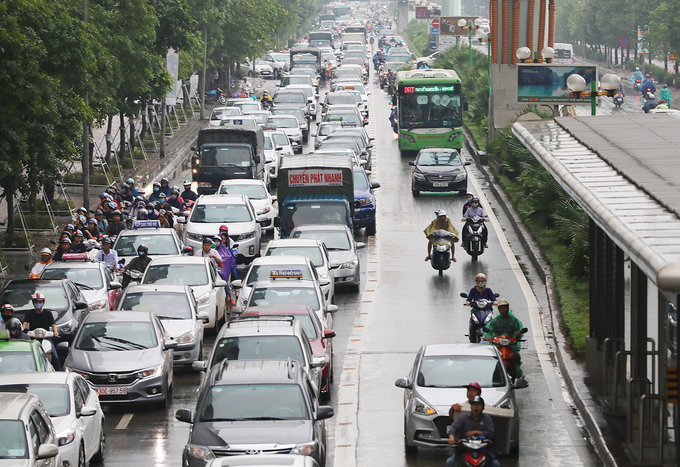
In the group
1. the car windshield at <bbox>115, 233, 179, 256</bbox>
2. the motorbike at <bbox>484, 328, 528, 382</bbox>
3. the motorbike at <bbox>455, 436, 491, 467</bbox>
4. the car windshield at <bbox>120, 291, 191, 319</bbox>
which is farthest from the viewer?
the car windshield at <bbox>115, 233, 179, 256</bbox>

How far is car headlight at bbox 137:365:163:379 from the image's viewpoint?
17.1 m

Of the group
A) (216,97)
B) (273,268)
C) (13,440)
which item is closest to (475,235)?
(273,268)

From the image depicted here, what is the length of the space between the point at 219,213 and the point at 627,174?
55.0 ft

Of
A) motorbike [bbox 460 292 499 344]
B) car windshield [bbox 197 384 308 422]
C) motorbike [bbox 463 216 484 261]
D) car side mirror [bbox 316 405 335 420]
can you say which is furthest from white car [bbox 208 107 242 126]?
car side mirror [bbox 316 405 335 420]

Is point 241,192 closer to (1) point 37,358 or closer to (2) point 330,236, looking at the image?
(2) point 330,236

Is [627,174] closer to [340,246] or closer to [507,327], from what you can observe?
[507,327]

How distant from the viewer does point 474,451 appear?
12023 millimetres

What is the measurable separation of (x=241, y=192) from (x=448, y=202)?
743 centimetres

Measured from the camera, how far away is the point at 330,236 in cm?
2692

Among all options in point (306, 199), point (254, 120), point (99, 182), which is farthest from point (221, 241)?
point (254, 120)

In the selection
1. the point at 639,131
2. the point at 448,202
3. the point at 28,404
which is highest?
the point at 639,131

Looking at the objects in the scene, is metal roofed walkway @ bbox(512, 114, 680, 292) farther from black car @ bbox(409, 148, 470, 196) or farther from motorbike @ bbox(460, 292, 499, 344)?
black car @ bbox(409, 148, 470, 196)

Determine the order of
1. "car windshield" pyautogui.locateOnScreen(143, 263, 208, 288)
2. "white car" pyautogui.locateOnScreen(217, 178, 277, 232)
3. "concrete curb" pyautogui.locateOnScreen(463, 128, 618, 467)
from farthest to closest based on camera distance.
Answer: "white car" pyautogui.locateOnScreen(217, 178, 277, 232)
"car windshield" pyautogui.locateOnScreen(143, 263, 208, 288)
"concrete curb" pyautogui.locateOnScreen(463, 128, 618, 467)

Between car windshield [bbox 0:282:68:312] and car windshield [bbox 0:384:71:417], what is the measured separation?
5.69 metres
